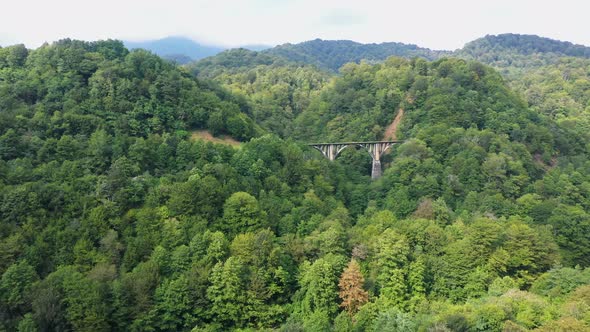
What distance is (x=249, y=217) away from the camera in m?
35.0

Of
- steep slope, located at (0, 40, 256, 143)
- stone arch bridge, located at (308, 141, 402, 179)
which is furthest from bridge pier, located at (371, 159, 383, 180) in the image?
steep slope, located at (0, 40, 256, 143)

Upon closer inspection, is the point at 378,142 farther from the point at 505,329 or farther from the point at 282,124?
the point at 505,329

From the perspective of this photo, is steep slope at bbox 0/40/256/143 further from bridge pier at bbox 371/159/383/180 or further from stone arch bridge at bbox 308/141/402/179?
bridge pier at bbox 371/159/383/180

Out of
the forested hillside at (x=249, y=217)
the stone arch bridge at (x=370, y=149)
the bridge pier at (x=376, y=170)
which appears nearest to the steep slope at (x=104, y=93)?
the forested hillside at (x=249, y=217)

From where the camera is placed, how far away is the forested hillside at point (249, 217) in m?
27.4

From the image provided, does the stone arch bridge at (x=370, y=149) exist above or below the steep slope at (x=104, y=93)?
below

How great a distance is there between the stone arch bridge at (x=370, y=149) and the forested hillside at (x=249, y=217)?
5.77 ft

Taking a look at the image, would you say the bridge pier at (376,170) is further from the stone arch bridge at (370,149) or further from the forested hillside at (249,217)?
the forested hillside at (249,217)

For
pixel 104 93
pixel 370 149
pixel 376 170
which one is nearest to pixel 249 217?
pixel 104 93

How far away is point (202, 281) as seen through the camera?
29.1 meters

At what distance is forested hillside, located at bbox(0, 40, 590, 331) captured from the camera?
89.9 ft

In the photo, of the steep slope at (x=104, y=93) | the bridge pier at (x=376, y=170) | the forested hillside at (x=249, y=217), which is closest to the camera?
the forested hillside at (x=249, y=217)

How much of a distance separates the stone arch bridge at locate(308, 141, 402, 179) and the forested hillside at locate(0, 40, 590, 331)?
1757 mm

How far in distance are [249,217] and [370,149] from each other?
29366 mm
